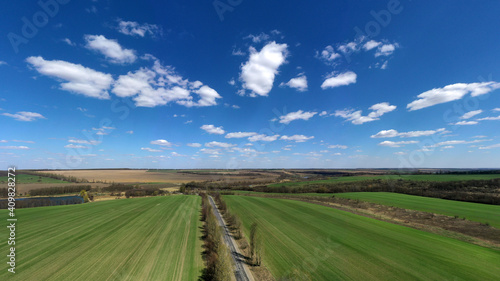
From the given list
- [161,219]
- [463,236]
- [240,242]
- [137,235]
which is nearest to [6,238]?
[137,235]

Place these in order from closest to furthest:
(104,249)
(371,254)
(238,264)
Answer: (238,264) → (371,254) → (104,249)

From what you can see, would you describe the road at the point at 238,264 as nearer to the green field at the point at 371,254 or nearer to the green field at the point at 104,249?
the green field at the point at 371,254

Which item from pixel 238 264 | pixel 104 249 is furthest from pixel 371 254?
pixel 104 249

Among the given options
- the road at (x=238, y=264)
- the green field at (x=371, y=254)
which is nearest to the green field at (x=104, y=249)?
the road at (x=238, y=264)

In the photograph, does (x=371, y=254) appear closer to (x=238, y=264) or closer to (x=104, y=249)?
(x=238, y=264)

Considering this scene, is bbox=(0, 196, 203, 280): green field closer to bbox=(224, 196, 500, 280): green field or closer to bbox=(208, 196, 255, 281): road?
bbox=(208, 196, 255, 281): road

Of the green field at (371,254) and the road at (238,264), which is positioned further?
the road at (238,264)

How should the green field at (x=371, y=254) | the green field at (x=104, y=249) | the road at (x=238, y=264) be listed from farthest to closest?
the green field at (x=104, y=249) → the road at (x=238, y=264) → the green field at (x=371, y=254)
